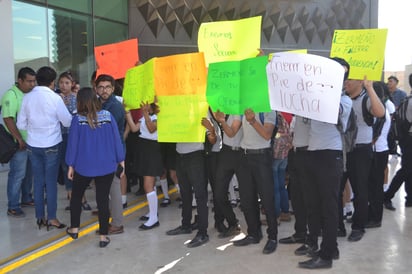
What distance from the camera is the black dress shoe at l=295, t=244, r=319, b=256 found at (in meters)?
4.23

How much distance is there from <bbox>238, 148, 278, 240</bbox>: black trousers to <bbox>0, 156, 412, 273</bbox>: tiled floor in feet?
0.84

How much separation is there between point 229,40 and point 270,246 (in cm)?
213

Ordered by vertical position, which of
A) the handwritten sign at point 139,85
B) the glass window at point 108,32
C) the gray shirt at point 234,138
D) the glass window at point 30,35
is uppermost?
the glass window at point 108,32

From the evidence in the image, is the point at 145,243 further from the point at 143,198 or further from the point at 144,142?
the point at 143,198

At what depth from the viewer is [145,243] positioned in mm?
4750

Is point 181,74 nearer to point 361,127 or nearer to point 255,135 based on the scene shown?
point 255,135

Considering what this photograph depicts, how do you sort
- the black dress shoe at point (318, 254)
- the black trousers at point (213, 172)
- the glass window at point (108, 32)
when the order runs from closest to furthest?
the black dress shoe at point (318, 254) < the black trousers at point (213, 172) < the glass window at point (108, 32)

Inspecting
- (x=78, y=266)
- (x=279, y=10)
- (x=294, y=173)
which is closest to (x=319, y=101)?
(x=294, y=173)

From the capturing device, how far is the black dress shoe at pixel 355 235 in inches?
185

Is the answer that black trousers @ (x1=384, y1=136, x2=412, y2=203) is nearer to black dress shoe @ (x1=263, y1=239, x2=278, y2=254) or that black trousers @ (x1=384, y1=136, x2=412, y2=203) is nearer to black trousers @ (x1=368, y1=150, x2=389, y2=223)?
black trousers @ (x1=368, y1=150, x2=389, y2=223)

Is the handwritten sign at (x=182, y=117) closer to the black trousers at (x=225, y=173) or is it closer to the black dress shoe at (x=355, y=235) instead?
the black trousers at (x=225, y=173)

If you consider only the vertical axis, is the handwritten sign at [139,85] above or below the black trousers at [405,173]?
above

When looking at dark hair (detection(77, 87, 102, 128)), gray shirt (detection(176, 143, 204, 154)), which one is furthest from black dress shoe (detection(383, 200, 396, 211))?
dark hair (detection(77, 87, 102, 128))

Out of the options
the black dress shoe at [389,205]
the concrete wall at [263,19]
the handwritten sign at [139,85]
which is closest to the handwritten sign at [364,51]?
the handwritten sign at [139,85]
